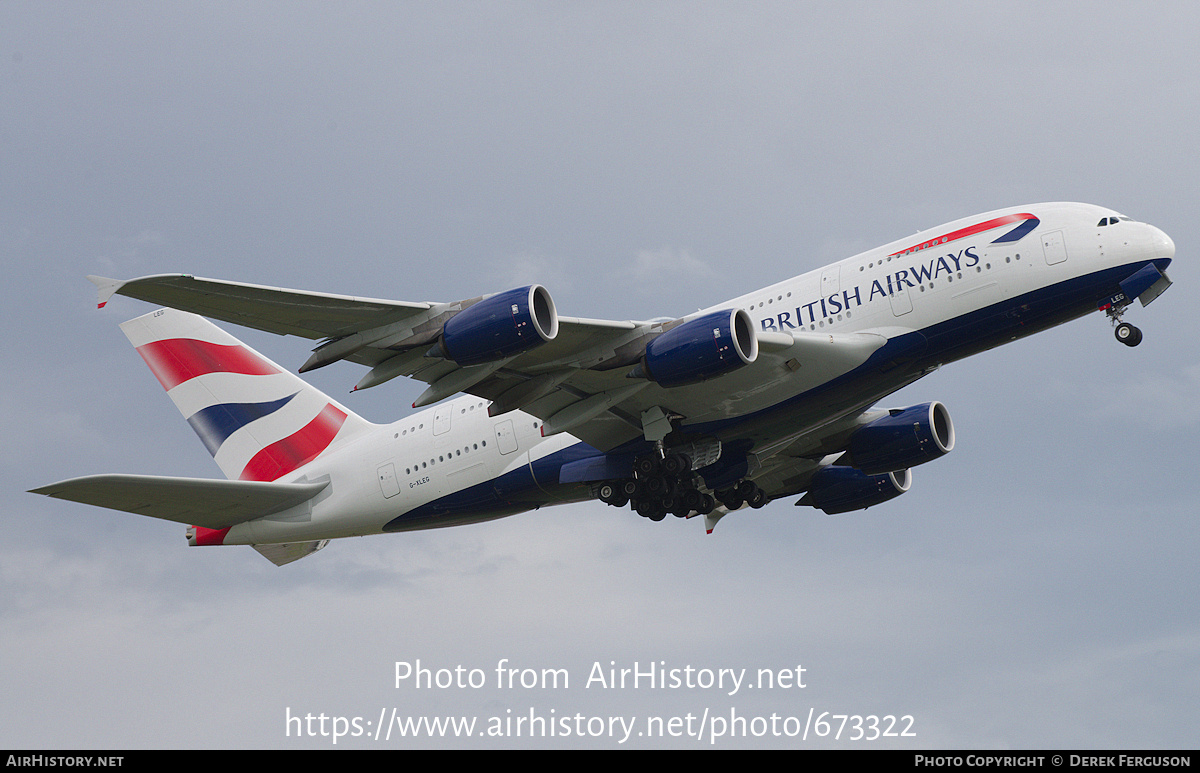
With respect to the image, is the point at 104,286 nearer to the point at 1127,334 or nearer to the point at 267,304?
the point at 267,304

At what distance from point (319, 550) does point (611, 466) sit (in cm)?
927

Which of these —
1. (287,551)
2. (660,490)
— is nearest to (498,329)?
(660,490)

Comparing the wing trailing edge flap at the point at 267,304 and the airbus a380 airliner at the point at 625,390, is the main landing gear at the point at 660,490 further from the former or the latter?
the wing trailing edge flap at the point at 267,304

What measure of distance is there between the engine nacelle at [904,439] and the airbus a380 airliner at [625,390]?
5cm

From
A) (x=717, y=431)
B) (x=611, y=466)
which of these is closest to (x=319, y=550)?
(x=611, y=466)

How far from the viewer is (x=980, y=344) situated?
25344mm

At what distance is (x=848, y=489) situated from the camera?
3297cm

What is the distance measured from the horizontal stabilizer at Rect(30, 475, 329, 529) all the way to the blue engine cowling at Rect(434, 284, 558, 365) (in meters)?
8.57

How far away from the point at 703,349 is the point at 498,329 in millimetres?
4209

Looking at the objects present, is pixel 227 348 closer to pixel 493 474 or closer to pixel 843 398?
pixel 493 474

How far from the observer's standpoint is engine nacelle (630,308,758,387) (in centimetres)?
2330

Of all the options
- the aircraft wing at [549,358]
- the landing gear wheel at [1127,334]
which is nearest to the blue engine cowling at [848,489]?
the aircraft wing at [549,358]

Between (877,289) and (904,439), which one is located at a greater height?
(877,289)

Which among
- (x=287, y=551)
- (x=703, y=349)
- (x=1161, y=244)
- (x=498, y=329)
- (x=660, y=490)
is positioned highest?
(x=1161, y=244)
